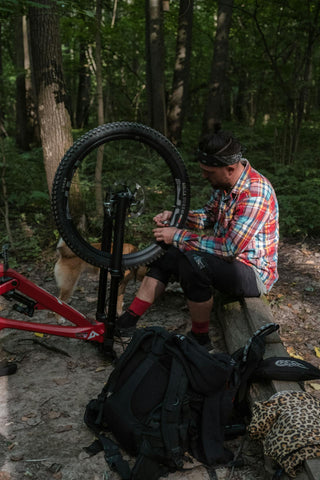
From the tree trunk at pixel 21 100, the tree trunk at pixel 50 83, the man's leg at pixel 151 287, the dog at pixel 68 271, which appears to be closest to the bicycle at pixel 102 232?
the man's leg at pixel 151 287

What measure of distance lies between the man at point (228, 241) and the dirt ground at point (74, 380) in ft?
1.95

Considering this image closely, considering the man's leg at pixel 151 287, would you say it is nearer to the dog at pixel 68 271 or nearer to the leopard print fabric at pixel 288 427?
the dog at pixel 68 271

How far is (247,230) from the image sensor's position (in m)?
3.23

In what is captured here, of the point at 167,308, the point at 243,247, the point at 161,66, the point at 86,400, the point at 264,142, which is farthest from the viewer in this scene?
the point at 264,142

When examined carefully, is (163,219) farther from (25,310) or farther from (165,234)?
(25,310)

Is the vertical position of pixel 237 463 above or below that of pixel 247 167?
below

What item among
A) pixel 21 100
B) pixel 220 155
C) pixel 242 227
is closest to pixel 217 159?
pixel 220 155

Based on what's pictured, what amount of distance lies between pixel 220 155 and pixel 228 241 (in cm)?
65

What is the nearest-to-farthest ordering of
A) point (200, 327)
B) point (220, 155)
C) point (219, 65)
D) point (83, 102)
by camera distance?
point (220, 155) → point (200, 327) → point (219, 65) → point (83, 102)

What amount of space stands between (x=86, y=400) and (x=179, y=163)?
1.89 m

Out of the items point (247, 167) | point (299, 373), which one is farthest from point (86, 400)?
point (247, 167)

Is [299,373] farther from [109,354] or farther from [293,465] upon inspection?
[109,354]

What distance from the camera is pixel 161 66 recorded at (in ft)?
28.9

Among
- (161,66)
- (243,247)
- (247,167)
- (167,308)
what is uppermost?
(161,66)
